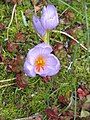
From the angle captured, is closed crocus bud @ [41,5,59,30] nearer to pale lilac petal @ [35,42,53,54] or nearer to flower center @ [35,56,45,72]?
pale lilac petal @ [35,42,53,54]

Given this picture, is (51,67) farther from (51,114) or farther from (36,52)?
(51,114)

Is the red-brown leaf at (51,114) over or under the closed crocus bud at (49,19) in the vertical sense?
under

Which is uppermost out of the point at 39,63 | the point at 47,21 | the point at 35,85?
the point at 47,21

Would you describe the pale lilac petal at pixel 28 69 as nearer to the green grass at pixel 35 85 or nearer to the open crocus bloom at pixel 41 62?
the open crocus bloom at pixel 41 62

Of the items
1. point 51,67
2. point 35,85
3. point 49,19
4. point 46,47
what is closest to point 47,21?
point 49,19

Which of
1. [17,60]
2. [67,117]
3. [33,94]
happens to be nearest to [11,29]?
[17,60]

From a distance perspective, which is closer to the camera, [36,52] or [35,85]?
[36,52]

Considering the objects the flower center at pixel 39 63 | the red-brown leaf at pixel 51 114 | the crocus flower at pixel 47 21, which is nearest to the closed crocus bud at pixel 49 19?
the crocus flower at pixel 47 21
